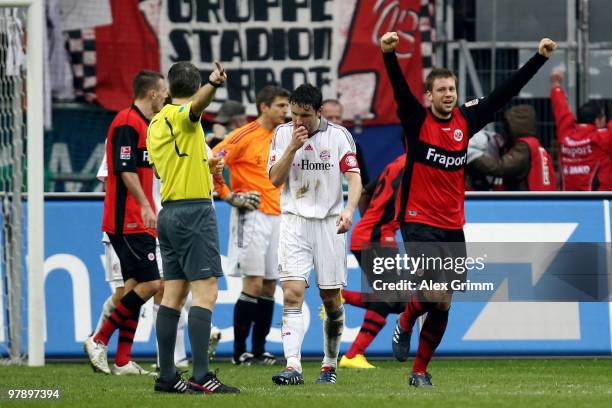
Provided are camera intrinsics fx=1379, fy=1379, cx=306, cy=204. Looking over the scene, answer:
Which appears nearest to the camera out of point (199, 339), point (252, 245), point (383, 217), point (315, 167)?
point (199, 339)

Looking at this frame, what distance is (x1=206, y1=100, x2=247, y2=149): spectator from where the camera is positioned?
13391 mm

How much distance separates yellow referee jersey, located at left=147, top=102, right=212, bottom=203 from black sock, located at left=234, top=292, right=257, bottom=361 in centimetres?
340

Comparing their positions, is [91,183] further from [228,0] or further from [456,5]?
[456,5]

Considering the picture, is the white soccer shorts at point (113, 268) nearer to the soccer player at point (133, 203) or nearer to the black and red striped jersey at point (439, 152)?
the soccer player at point (133, 203)

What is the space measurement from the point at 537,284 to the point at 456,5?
171 inches

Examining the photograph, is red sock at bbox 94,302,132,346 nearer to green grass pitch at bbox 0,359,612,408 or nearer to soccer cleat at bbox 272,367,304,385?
green grass pitch at bbox 0,359,612,408

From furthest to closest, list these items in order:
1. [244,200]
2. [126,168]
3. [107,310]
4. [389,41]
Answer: [244,200], [107,310], [126,168], [389,41]

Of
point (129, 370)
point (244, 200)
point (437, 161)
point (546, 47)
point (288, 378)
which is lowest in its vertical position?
point (129, 370)

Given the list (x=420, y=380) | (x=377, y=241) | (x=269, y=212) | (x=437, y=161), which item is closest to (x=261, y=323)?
(x=269, y=212)

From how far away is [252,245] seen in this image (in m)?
12.0

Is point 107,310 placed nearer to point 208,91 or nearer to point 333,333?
point 333,333

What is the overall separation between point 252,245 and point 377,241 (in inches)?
44.1

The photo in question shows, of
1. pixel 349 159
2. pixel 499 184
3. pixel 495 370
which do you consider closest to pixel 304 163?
pixel 349 159

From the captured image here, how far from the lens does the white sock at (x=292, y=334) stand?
9352 mm
